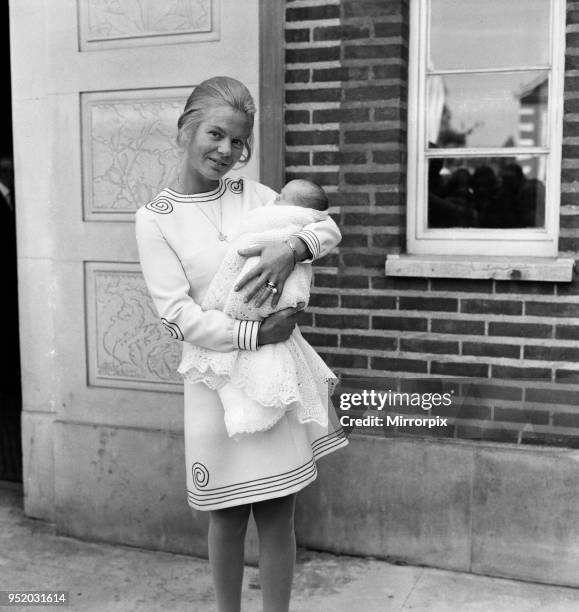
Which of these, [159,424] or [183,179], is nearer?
[183,179]

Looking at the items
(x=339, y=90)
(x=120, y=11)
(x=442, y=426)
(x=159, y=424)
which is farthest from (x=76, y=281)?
(x=442, y=426)

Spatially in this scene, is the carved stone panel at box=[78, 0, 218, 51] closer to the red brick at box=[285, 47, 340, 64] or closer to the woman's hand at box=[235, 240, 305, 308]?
the red brick at box=[285, 47, 340, 64]

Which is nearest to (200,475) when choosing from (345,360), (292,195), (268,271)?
(268,271)

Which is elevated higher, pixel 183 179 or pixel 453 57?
pixel 453 57

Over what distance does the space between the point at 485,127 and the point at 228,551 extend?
2384 millimetres

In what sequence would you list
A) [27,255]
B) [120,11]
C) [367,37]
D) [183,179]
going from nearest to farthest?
1. [183,179]
2. [367,37]
3. [120,11]
4. [27,255]

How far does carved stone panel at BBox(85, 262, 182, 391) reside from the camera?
4504mm

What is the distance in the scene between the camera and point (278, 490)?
2910 millimetres

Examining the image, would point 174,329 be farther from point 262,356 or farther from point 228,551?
point 228,551

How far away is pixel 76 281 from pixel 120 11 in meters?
1.39

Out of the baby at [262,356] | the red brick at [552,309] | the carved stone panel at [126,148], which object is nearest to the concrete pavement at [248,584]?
the red brick at [552,309]

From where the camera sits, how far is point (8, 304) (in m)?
5.54

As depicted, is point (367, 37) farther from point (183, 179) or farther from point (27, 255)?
point (27, 255)

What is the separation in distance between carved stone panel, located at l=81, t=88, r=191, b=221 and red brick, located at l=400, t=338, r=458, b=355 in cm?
143
